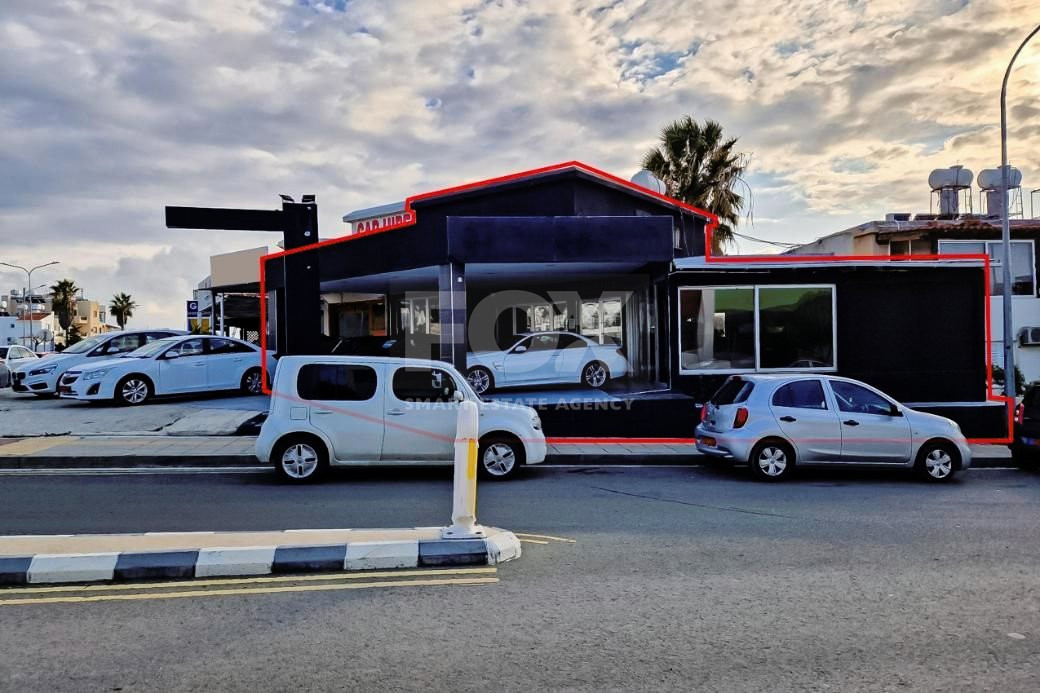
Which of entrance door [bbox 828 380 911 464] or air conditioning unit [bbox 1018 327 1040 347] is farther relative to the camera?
air conditioning unit [bbox 1018 327 1040 347]

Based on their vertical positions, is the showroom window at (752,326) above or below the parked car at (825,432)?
above

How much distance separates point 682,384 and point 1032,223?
1408 centimetres

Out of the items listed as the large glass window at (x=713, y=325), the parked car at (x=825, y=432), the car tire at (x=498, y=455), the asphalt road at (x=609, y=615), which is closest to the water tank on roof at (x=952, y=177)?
the large glass window at (x=713, y=325)

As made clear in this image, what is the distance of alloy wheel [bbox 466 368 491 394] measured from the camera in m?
16.5

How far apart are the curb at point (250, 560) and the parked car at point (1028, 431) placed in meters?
10.1

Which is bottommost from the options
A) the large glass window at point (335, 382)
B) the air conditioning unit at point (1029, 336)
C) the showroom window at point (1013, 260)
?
the large glass window at point (335, 382)

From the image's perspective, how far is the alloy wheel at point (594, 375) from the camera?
17.4m

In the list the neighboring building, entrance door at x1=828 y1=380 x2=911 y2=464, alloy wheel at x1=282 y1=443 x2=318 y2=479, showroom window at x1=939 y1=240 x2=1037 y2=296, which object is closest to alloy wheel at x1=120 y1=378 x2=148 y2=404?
alloy wheel at x1=282 y1=443 x2=318 y2=479

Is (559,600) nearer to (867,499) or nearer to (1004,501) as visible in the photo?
(867,499)

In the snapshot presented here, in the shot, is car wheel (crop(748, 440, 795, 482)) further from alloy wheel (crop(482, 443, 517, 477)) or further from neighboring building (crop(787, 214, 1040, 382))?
neighboring building (crop(787, 214, 1040, 382))

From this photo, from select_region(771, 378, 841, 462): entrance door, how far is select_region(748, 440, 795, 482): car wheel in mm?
142

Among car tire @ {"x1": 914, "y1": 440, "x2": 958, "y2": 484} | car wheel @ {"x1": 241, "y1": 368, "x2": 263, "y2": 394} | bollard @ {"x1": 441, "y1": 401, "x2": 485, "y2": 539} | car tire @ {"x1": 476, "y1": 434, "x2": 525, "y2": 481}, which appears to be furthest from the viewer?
car wheel @ {"x1": 241, "y1": 368, "x2": 263, "y2": 394}

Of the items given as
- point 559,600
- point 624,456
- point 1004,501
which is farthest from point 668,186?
point 559,600

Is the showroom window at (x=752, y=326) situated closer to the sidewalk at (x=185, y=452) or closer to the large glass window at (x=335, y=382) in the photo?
the sidewalk at (x=185, y=452)
